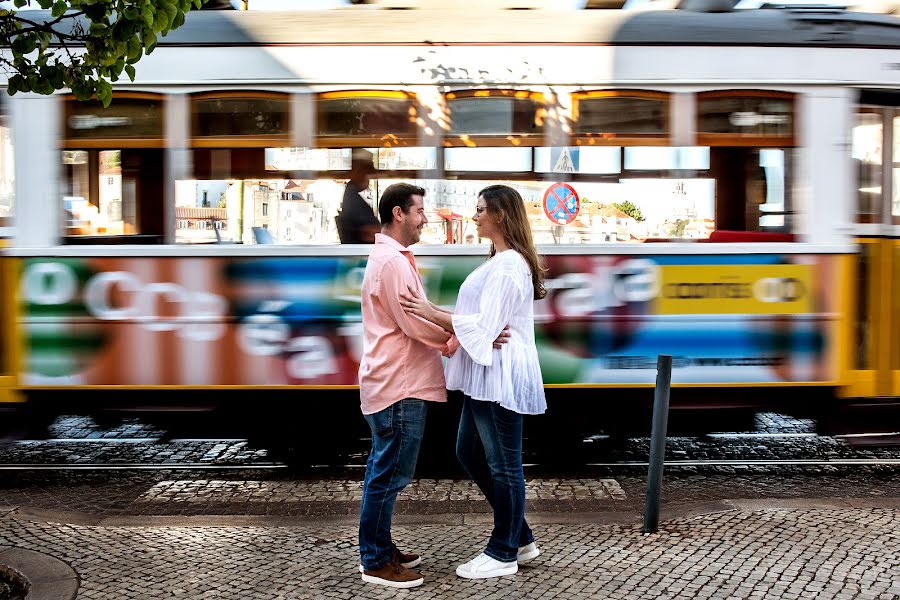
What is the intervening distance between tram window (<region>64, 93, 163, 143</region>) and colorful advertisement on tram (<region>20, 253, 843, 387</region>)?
0.84 meters

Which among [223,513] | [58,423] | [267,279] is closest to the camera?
[223,513]

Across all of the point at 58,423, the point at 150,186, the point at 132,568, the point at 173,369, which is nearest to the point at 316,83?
the point at 150,186

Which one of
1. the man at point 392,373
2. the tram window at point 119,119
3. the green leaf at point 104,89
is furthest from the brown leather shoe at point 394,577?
the tram window at point 119,119

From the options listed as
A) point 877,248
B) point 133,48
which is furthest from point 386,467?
point 877,248

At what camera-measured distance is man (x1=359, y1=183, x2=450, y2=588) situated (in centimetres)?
432

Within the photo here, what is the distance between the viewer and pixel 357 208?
668cm

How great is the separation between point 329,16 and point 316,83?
1.72ft

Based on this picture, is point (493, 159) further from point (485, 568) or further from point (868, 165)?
point (485, 568)

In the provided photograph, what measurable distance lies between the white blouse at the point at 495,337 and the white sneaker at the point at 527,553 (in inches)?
29.1

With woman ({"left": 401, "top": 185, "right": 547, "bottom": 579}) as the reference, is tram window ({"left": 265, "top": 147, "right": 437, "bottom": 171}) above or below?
above

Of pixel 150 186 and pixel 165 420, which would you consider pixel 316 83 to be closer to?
pixel 150 186

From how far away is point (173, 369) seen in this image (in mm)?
6668

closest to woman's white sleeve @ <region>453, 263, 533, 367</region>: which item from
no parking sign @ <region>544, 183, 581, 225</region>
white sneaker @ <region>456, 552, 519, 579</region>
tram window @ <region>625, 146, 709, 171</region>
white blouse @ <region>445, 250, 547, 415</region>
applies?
white blouse @ <region>445, 250, 547, 415</region>

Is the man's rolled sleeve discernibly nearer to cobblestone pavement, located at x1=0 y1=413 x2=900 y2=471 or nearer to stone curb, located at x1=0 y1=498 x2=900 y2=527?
stone curb, located at x1=0 y1=498 x2=900 y2=527
